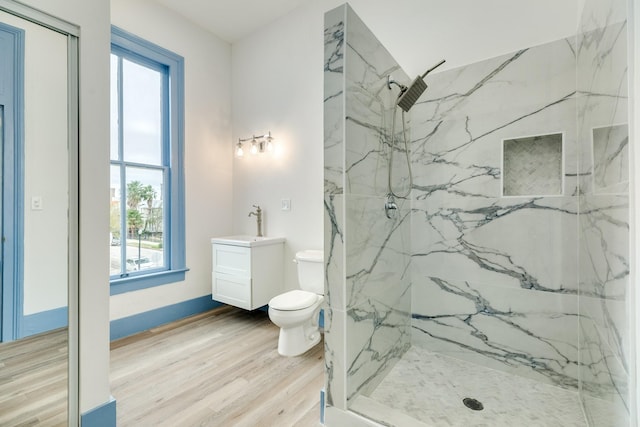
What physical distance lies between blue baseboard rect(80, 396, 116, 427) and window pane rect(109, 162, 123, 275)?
59.9 inches

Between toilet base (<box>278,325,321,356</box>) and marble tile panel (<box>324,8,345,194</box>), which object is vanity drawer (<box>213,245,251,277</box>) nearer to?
toilet base (<box>278,325,321,356</box>)

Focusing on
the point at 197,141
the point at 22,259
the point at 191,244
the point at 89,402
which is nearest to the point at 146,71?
the point at 197,141

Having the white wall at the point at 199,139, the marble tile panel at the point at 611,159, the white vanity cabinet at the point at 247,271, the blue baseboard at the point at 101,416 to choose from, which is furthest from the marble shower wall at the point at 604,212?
the white wall at the point at 199,139

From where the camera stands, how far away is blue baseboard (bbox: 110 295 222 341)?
2596 mm

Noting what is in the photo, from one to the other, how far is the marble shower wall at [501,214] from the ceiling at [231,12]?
1773 mm

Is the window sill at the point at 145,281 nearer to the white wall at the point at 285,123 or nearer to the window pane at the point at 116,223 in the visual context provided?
the window pane at the point at 116,223

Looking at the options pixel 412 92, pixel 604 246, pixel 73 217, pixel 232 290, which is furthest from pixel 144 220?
pixel 604 246

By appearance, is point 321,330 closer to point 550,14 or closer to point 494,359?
point 494,359

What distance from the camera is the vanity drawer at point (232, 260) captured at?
9.13 feet

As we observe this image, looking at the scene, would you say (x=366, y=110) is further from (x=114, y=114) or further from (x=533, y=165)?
(x=114, y=114)

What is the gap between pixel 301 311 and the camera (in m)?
2.25

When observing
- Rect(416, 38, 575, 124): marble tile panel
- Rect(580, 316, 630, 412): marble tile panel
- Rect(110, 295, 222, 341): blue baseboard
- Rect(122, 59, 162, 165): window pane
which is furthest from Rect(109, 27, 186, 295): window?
Rect(580, 316, 630, 412): marble tile panel

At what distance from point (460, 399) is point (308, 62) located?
2871mm

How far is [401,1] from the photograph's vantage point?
2.37 meters
